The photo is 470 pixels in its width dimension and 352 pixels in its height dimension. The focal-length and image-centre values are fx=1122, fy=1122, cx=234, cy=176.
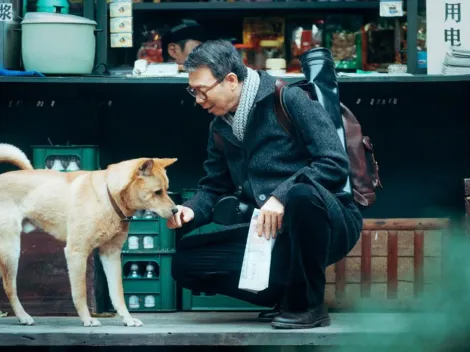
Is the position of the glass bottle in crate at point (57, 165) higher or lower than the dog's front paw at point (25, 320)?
higher

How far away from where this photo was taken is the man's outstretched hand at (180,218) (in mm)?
5621

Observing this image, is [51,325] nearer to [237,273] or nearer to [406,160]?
[237,273]

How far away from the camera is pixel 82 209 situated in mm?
5609

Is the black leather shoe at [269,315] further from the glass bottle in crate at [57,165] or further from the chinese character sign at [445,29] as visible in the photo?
the chinese character sign at [445,29]

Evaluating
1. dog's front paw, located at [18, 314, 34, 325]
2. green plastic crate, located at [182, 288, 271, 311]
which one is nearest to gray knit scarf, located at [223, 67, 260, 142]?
dog's front paw, located at [18, 314, 34, 325]

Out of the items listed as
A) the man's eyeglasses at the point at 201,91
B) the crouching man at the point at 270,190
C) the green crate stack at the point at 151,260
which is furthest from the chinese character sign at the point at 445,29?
the man's eyeglasses at the point at 201,91

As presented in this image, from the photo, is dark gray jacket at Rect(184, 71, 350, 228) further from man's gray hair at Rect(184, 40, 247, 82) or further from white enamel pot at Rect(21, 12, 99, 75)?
white enamel pot at Rect(21, 12, 99, 75)

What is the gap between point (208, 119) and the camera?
7551mm

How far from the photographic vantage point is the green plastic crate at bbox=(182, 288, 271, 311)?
688 centimetres

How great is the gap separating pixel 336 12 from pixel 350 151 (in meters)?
2.39

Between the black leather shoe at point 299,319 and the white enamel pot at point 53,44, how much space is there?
229 centimetres

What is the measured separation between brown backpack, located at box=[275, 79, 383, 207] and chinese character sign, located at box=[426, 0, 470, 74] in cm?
140

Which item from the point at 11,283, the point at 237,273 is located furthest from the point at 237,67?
the point at 11,283

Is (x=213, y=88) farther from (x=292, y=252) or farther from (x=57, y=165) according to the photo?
(x=57, y=165)
